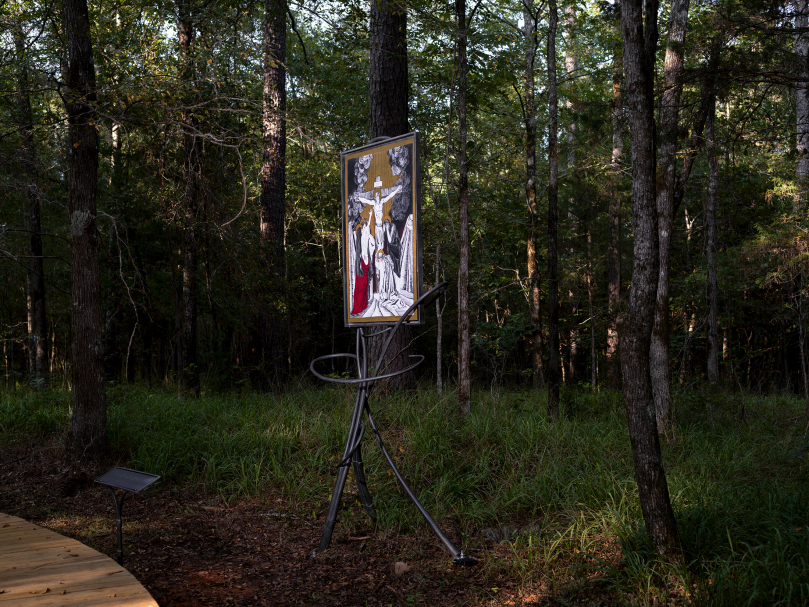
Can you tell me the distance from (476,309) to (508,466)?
9.52m

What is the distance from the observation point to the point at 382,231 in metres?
4.49

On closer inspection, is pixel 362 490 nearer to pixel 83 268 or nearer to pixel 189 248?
pixel 83 268

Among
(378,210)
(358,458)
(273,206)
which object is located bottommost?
(358,458)

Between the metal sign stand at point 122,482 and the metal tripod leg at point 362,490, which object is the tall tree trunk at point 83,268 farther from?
the metal tripod leg at point 362,490

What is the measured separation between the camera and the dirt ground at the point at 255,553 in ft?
11.7

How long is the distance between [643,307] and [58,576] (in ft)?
11.4

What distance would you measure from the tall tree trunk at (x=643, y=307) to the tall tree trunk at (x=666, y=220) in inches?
124

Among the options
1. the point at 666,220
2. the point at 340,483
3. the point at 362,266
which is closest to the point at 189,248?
the point at 362,266

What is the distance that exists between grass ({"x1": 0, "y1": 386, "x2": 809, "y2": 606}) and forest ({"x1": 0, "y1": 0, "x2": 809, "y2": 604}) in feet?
0.40

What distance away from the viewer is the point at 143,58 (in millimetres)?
6473

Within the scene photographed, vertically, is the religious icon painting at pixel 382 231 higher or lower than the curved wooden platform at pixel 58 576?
higher

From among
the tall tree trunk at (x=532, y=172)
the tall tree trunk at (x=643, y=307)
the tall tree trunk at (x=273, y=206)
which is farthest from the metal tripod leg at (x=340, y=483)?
the tall tree trunk at (x=532, y=172)

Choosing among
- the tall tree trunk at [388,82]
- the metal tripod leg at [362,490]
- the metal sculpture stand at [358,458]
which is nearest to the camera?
the metal sculpture stand at [358,458]

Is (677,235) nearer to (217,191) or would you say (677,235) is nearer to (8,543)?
(217,191)
